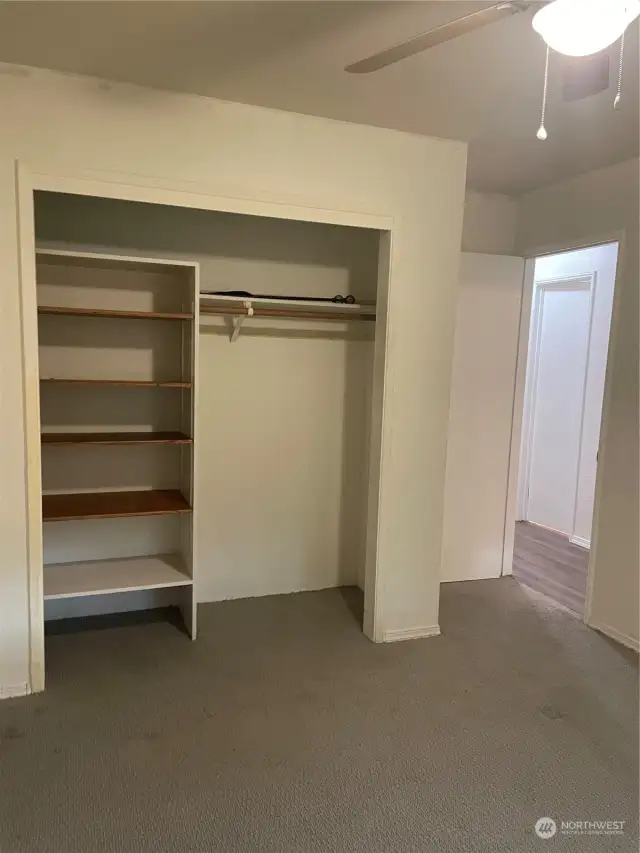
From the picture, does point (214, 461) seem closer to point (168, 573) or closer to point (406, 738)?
point (168, 573)

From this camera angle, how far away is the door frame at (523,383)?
3424 millimetres

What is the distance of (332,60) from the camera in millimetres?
2275

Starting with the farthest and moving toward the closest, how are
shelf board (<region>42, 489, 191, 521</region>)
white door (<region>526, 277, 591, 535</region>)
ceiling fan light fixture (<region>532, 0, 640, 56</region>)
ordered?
white door (<region>526, 277, 591, 535</region>)
shelf board (<region>42, 489, 191, 521</region>)
ceiling fan light fixture (<region>532, 0, 640, 56</region>)

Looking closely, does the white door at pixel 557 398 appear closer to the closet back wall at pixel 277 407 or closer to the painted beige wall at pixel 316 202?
the closet back wall at pixel 277 407

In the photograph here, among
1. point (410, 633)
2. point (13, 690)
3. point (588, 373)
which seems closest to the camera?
point (13, 690)

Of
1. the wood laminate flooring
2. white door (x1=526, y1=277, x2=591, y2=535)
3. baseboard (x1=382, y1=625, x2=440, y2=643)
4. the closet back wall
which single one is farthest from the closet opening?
white door (x1=526, y1=277, x2=591, y2=535)

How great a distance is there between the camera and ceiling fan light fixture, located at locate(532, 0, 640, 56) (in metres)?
1.39

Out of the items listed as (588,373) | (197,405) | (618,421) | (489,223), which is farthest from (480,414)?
(197,405)

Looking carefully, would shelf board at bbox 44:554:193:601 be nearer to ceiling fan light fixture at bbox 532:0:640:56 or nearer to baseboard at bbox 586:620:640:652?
baseboard at bbox 586:620:640:652

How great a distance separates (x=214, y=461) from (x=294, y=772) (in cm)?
181

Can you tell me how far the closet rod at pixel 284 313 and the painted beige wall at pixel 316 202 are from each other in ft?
2.14

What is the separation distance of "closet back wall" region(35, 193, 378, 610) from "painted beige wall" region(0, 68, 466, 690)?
701 mm

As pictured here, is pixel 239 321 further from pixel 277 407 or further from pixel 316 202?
pixel 316 202

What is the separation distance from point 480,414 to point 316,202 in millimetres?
1915
